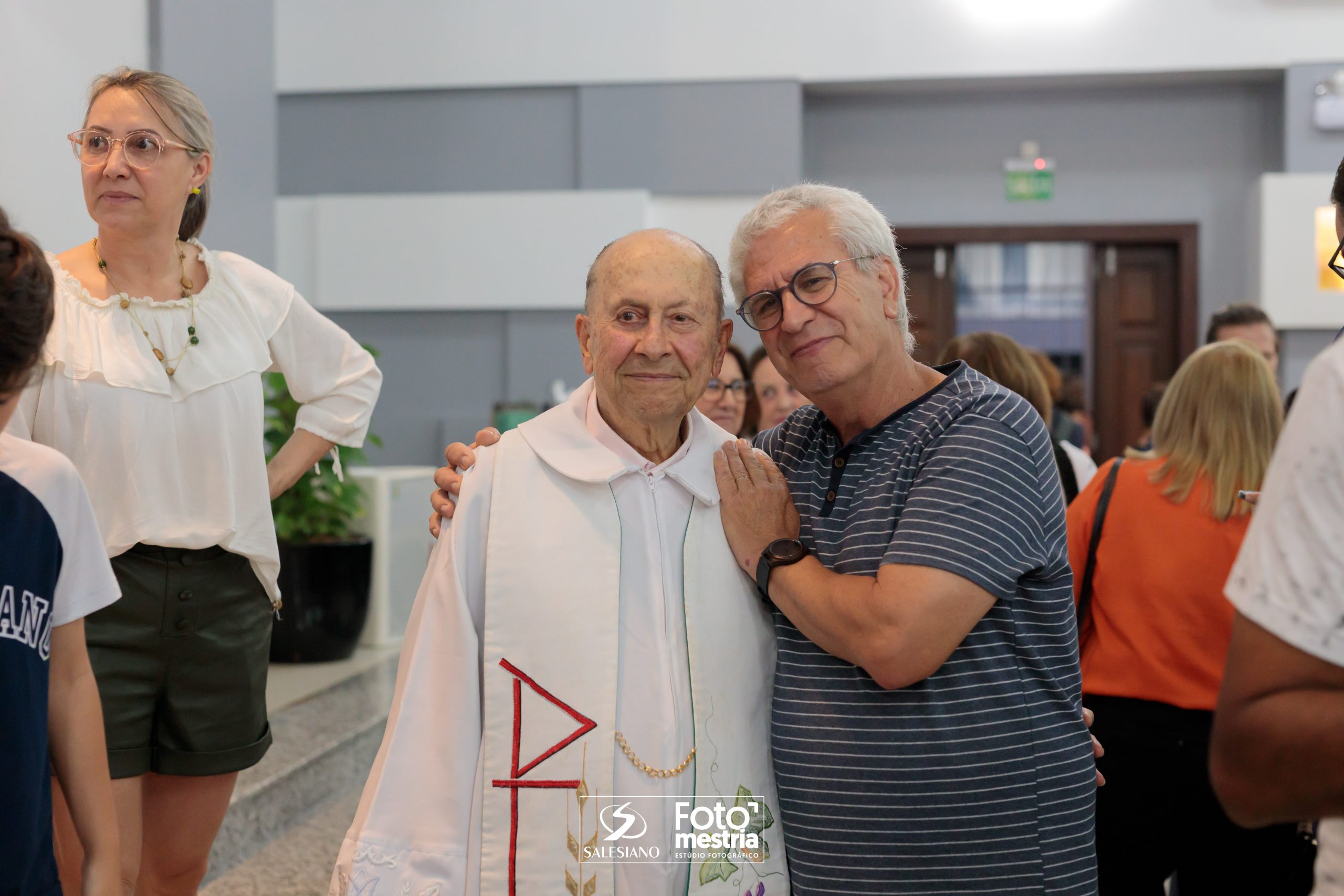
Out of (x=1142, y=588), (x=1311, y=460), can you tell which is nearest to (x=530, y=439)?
(x=1311, y=460)

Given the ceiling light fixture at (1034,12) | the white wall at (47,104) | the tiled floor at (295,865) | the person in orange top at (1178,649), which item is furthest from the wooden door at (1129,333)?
the white wall at (47,104)

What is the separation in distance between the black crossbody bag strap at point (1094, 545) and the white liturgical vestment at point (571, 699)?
1097mm

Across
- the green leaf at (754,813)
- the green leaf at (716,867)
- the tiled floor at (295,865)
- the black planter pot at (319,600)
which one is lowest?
the tiled floor at (295,865)

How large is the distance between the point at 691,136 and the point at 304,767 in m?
4.80

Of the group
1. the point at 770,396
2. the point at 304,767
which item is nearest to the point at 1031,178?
the point at 770,396

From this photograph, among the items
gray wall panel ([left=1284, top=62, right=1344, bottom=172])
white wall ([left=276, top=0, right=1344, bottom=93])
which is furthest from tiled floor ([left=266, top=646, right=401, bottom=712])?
gray wall panel ([left=1284, top=62, right=1344, bottom=172])

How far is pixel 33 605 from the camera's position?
1232 mm

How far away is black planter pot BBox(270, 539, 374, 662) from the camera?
16.5ft

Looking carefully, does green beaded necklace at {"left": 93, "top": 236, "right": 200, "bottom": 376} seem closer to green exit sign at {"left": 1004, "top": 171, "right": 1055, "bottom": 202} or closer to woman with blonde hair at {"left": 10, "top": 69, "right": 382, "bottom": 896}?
woman with blonde hair at {"left": 10, "top": 69, "right": 382, "bottom": 896}

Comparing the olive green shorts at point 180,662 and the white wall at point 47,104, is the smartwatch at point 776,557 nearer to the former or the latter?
the olive green shorts at point 180,662

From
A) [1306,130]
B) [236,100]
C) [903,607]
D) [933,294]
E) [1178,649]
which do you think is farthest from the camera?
[933,294]

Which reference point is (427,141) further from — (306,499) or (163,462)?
(163,462)

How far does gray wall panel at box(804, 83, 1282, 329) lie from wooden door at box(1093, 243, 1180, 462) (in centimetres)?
23

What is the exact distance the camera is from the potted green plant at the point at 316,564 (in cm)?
503
